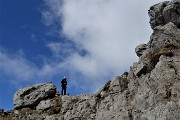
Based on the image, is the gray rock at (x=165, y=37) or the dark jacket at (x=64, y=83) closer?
the gray rock at (x=165, y=37)

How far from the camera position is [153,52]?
48.2 metres

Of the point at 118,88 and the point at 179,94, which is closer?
the point at 179,94

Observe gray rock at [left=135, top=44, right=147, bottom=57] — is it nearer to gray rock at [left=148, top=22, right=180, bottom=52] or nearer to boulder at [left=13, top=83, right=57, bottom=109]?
gray rock at [left=148, top=22, right=180, bottom=52]

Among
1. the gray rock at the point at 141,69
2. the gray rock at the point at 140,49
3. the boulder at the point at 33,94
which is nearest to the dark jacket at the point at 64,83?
the boulder at the point at 33,94

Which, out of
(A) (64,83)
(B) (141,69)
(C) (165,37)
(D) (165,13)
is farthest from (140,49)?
(A) (64,83)

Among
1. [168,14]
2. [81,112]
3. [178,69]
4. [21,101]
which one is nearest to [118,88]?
[81,112]

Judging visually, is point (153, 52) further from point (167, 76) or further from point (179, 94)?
point (179, 94)

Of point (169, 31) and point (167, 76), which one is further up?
point (169, 31)

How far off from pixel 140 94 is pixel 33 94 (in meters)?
23.3

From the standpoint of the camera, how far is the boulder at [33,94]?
58.7 meters

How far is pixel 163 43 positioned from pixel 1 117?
95.5 feet

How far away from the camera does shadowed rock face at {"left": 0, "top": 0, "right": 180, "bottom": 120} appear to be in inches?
1554

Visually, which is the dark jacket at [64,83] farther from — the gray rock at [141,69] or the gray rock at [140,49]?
the gray rock at [141,69]

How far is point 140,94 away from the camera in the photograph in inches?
1677
